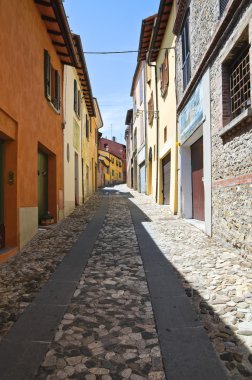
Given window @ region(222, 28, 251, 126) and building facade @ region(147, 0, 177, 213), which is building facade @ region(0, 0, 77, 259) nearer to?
window @ region(222, 28, 251, 126)

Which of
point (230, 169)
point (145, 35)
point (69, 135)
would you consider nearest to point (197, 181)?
point (230, 169)

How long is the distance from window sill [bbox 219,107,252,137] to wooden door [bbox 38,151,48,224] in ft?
16.1

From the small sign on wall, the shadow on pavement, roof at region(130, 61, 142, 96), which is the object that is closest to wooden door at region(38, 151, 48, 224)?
the small sign on wall

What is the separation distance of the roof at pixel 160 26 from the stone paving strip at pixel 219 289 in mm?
8226

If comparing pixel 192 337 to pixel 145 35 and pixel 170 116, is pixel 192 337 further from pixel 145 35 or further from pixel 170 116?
pixel 145 35

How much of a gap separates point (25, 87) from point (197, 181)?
17.1 feet

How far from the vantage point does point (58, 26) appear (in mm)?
8281

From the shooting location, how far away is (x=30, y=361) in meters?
2.30

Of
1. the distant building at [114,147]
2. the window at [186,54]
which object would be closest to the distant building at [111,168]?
the distant building at [114,147]

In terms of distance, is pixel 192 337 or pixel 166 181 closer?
pixel 192 337

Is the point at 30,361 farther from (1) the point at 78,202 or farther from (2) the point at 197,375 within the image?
(1) the point at 78,202

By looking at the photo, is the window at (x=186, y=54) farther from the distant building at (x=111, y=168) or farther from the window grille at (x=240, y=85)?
the distant building at (x=111, y=168)

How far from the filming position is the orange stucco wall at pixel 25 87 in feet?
17.5

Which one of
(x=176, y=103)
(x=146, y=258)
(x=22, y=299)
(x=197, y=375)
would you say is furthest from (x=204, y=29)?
(x=197, y=375)
